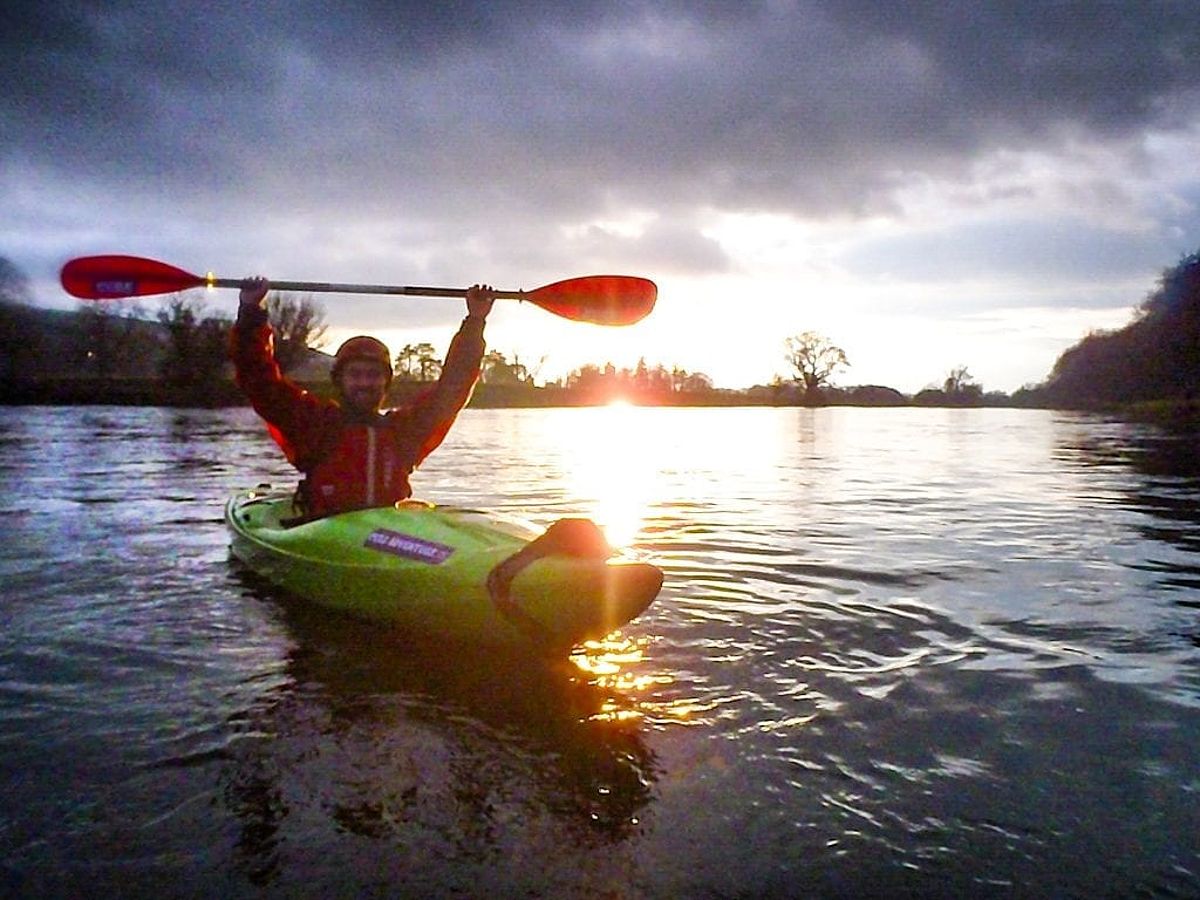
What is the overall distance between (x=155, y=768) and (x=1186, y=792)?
3.18 m

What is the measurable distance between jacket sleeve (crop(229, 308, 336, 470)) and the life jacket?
0.10 metres

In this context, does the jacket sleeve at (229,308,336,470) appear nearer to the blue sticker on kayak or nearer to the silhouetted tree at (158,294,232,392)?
the blue sticker on kayak

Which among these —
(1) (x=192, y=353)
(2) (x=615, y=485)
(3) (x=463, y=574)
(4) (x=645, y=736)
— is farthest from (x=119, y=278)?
(1) (x=192, y=353)

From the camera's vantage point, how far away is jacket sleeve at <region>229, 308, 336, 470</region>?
5.49 metres

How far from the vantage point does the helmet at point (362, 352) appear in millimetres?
5629

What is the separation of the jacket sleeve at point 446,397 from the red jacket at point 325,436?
2 cm

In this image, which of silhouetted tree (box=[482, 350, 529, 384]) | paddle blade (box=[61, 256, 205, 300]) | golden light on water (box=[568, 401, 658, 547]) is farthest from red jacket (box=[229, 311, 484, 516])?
silhouetted tree (box=[482, 350, 529, 384])

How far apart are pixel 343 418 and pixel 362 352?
0.41 m

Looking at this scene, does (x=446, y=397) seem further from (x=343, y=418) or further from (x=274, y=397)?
(x=274, y=397)

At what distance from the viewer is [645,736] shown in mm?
3297

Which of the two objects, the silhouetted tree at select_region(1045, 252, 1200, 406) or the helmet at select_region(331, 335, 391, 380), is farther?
the silhouetted tree at select_region(1045, 252, 1200, 406)

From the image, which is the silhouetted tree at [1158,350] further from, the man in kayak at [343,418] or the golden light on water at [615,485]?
the man in kayak at [343,418]

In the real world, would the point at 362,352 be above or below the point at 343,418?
above

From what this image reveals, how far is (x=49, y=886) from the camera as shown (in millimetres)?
2334
